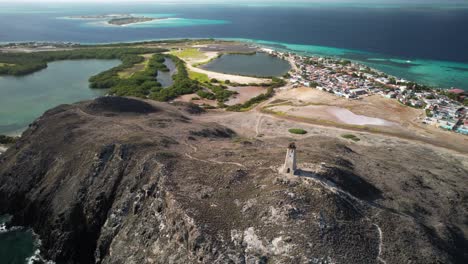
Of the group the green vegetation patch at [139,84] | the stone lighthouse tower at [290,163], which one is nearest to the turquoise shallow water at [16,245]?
the stone lighthouse tower at [290,163]

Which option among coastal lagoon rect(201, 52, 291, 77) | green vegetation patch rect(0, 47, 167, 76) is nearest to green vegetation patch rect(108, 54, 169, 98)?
green vegetation patch rect(0, 47, 167, 76)

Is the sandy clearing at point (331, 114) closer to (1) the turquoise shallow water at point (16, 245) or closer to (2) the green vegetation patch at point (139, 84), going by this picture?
(2) the green vegetation patch at point (139, 84)

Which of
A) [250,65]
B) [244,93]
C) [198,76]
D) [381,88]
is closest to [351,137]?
[244,93]

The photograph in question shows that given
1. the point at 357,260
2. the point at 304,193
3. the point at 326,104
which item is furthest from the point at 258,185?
the point at 326,104

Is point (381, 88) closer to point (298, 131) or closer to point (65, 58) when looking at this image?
point (298, 131)

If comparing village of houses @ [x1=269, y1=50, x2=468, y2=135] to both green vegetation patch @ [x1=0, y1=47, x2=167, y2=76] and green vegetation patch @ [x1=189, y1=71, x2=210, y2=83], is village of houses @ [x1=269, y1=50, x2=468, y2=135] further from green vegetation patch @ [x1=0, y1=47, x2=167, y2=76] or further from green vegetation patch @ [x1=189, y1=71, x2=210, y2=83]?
green vegetation patch @ [x1=0, y1=47, x2=167, y2=76]
